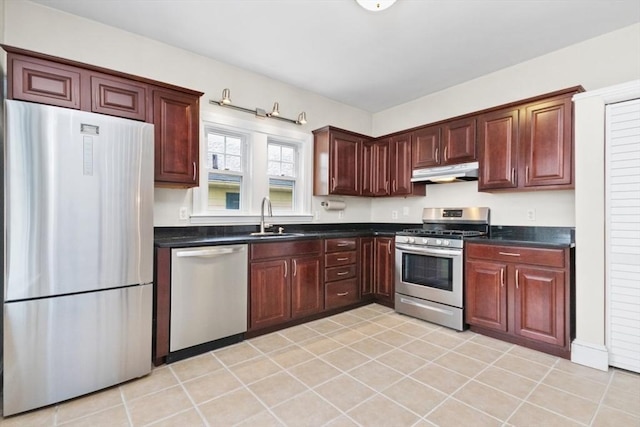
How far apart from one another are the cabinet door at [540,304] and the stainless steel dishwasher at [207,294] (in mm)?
2512

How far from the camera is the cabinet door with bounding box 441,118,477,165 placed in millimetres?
3338

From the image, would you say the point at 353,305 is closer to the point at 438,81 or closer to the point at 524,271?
the point at 524,271

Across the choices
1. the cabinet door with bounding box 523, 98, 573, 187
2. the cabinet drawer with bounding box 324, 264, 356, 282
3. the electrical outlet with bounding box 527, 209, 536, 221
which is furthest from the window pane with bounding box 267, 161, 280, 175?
the electrical outlet with bounding box 527, 209, 536, 221

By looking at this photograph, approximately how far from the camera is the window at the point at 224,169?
129 inches

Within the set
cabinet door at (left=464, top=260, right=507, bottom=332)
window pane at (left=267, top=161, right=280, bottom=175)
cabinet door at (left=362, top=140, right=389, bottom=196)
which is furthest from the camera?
cabinet door at (left=362, top=140, right=389, bottom=196)

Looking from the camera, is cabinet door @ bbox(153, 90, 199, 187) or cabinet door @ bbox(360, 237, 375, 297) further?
cabinet door @ bbox(360, 237, 375, 297)

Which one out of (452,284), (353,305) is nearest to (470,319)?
(452,284)

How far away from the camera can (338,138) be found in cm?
400

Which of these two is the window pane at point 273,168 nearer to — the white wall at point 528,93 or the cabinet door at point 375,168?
the cabinet door at point 375,168

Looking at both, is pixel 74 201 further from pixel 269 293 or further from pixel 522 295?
pixel 522 295

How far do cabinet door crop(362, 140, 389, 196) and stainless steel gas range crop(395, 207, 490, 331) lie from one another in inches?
34.8

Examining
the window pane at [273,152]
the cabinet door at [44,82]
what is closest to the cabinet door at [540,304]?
the window pane at [273,152]

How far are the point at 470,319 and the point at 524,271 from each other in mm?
722

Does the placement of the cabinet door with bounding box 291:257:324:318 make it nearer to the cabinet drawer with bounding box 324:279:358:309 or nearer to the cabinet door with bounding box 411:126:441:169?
the cabinet drawer with bounding box 324:279:358:309
